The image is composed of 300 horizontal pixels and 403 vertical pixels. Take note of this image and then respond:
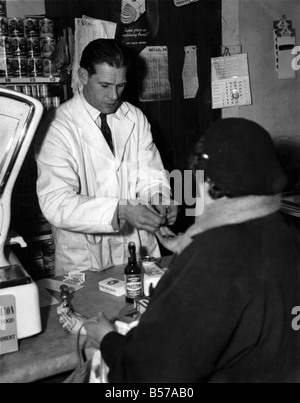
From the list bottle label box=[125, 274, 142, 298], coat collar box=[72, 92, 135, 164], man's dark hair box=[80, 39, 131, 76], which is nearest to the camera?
bottle label box=[125, 274, 142, 298]

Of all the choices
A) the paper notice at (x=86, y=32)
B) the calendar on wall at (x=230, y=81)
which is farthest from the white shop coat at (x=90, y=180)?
the calendar on wall at (x=230, y=81)

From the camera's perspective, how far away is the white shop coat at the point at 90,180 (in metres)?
2.05

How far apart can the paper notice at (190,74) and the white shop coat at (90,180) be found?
0.97 meters

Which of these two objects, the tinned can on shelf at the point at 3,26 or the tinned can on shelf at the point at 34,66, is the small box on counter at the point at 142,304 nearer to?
the tinned can on shelf at the point at 34,66

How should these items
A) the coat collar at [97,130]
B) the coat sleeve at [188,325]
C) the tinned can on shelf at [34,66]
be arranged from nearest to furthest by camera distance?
the coat sleeve at [188,325] < the coat collar at [97,130] < the tinned can on shelf at [34,66]

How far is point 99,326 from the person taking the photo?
4.03 feet

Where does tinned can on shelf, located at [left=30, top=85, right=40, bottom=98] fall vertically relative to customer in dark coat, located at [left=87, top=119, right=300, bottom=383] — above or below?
above

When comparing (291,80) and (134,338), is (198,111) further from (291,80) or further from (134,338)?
(134,338)

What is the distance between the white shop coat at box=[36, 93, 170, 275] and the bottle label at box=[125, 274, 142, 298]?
16.7 inches

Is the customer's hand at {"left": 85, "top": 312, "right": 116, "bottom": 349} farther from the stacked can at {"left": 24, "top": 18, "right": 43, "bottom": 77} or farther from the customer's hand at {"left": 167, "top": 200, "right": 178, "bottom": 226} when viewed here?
the stacked can at {"left": 24, "top": 18, "right": 43, "bottom": 77}

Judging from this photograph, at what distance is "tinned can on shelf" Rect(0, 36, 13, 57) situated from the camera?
9.56ft

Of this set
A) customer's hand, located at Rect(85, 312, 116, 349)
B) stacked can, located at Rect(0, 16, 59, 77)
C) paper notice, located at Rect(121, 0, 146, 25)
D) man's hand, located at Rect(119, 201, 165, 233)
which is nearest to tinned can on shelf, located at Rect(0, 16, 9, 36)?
stacked can, located at Rect(0, 16, 59, 77)
